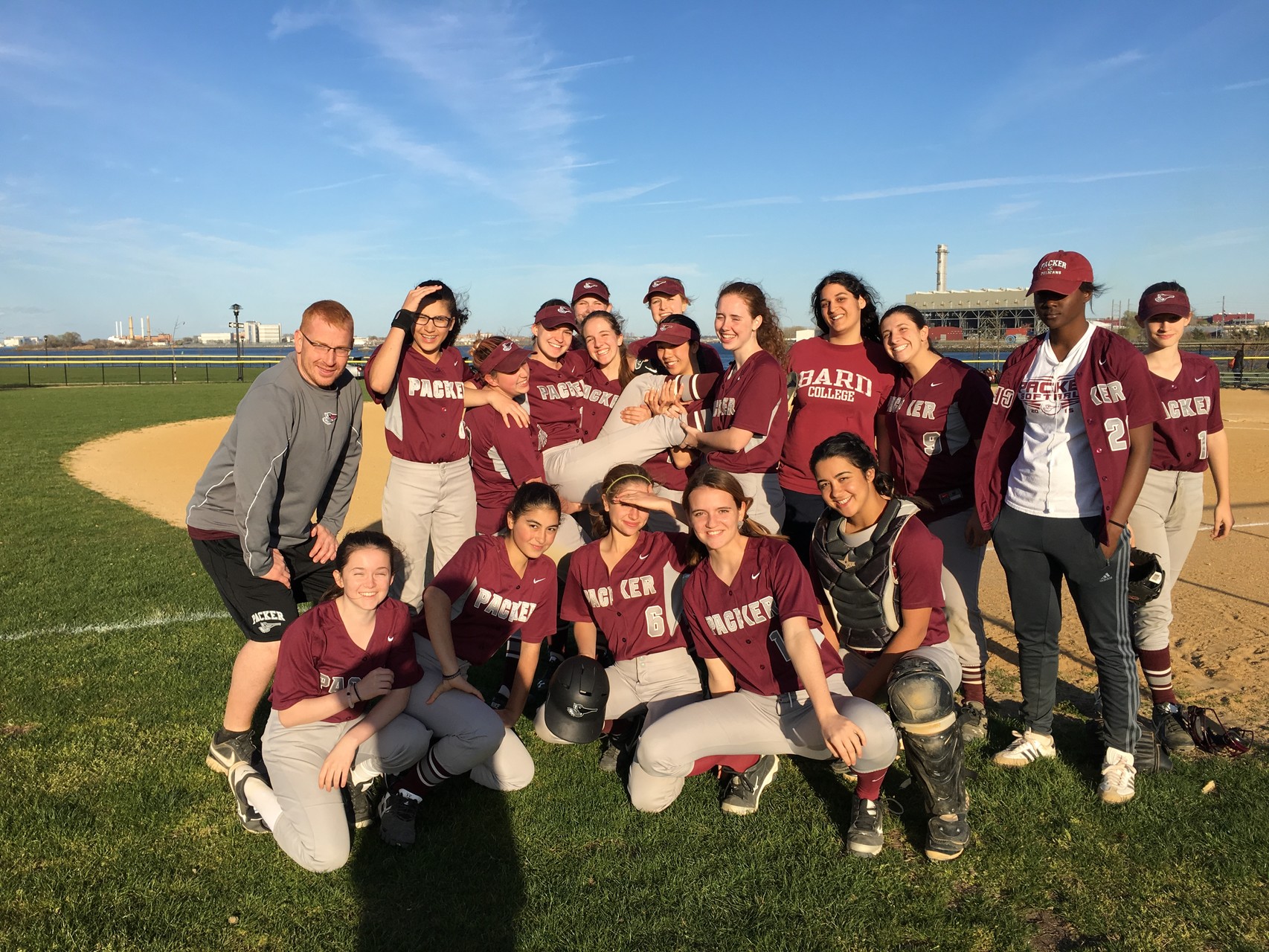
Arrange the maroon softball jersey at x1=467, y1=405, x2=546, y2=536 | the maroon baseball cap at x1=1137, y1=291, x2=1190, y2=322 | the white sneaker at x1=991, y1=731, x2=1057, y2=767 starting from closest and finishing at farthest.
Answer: the white sneaker at x1=991, y1=731, x2=1057, y2=767 < the maroon baseball cap at x1=1137, y1=291, x2=1190, y2=322 < the maroon softball jersey at x1=467, y1=405, x2=546, y2=536

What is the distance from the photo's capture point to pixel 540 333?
488 centimetres

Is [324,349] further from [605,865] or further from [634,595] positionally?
[605,865]

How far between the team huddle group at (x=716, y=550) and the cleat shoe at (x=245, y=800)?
0.01 metres

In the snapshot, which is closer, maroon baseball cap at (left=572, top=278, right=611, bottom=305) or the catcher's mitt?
the catcher's mitt

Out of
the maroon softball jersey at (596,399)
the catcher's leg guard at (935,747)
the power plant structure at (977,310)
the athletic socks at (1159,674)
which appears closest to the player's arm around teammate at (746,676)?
the catcher's leg guard at (935,747)

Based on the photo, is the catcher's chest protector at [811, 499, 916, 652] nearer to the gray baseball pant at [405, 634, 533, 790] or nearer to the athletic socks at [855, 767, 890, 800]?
the athletic socks at [855, 767, 890, 800]

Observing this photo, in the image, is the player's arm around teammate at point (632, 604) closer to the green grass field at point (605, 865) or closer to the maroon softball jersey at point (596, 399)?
the green grass field at point (605, 865)

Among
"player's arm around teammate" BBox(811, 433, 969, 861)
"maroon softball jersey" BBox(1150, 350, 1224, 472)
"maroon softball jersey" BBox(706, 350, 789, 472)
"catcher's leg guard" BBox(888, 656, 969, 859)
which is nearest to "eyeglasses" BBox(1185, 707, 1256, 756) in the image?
"maroon softball jersey" BBox(1150, 350, 1224, 472)

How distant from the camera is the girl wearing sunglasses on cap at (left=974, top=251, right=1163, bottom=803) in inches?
139

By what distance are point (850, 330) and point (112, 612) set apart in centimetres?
548

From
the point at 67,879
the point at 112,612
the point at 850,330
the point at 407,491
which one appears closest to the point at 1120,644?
the point at 850,330

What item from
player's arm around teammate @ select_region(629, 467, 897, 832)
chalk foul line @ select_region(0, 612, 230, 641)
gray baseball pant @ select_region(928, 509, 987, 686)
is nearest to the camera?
player's arm around teammate @ select_region(629, 467, 897, 832)

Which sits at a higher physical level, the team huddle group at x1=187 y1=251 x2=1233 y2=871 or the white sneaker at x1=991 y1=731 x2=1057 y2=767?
the team huddle group at x1=187 y1=251 x2=1233 y2=871

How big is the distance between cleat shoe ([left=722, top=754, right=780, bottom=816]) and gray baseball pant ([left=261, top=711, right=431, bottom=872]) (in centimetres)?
132
